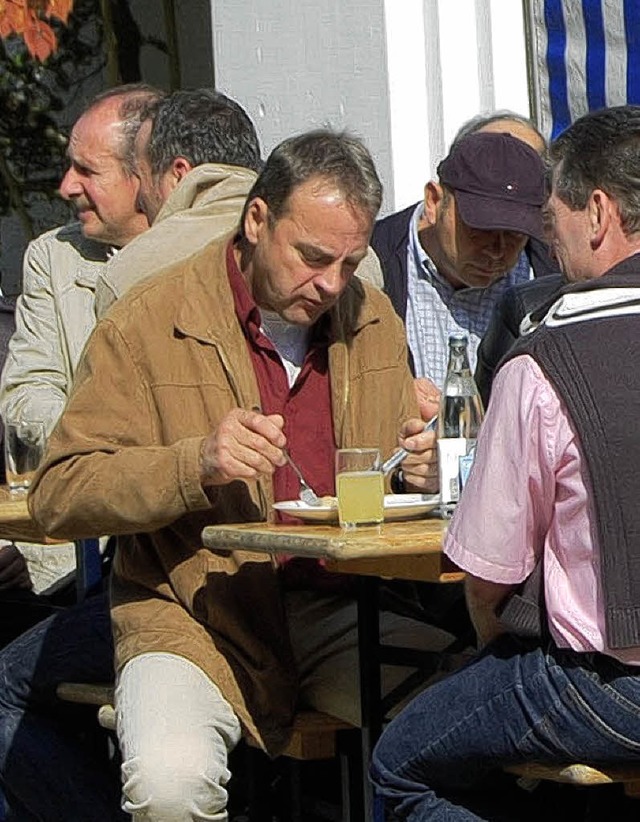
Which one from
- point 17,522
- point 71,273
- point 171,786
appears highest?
point 71,273

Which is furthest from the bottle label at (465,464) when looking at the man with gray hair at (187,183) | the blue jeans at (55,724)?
the blue jeans at (55,724)

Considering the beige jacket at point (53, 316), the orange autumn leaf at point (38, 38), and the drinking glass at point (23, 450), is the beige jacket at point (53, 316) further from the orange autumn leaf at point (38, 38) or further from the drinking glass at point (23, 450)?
the orange autumn leaf at point (38, 38)

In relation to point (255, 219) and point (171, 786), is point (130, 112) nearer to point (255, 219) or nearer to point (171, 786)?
point (255, 219)

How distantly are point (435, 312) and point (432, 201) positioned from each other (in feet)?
0.99

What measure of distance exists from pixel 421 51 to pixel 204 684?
9.38ft

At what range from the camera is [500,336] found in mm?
4520

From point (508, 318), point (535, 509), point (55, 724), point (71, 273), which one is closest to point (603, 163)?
point (535, 509)

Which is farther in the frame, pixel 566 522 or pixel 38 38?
pixel 38 38

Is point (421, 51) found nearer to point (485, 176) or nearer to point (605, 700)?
point (485, 176)

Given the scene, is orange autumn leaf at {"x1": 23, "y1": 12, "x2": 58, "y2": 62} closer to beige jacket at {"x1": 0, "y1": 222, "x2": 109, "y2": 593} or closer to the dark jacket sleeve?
beige jacket at {"x1": 0, "y1": 222, "x2": 109, "y2": 593}

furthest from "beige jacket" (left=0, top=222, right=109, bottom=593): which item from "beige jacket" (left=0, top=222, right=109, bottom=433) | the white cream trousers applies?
the white cream trousers

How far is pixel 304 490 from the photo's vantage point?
378 cm

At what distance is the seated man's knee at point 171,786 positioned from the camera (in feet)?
11.3

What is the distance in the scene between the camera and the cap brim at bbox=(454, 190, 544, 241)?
15.7ft
